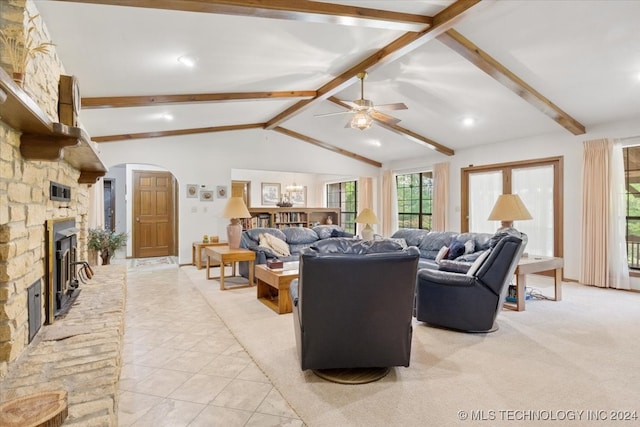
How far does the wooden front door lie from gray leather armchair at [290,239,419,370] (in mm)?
7243

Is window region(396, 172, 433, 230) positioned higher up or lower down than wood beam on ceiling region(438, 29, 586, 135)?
lower down

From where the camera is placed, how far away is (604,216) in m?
4.98

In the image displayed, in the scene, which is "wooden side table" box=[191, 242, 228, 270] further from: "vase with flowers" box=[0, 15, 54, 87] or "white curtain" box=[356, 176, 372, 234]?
"vase with flowers" box=[0, 15, 54, 87]

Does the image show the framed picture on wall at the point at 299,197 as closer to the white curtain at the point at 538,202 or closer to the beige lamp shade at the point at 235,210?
the beige lamp shade at the point at 235,210

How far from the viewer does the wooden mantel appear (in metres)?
1.30

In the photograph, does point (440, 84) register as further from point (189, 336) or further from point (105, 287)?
point (105, 287)

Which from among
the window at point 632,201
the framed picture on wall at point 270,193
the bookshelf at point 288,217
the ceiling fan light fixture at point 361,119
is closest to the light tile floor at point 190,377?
the ceiling fan light fixture at point 361,119

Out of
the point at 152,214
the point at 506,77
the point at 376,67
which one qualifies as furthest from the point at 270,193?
the point at 506,77

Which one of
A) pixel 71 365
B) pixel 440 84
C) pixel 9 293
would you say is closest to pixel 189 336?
pixel 71 365

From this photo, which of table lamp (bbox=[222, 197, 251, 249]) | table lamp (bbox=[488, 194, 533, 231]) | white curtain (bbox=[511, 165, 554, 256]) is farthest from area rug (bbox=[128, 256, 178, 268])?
white curtain (bbox=[511, 165, 554, 256])

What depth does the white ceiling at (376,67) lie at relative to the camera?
2.87 metres

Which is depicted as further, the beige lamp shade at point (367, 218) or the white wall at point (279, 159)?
the beige lamp shade at point (367, 218)

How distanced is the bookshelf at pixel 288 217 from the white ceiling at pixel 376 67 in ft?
9.75

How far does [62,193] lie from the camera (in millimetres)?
2668
